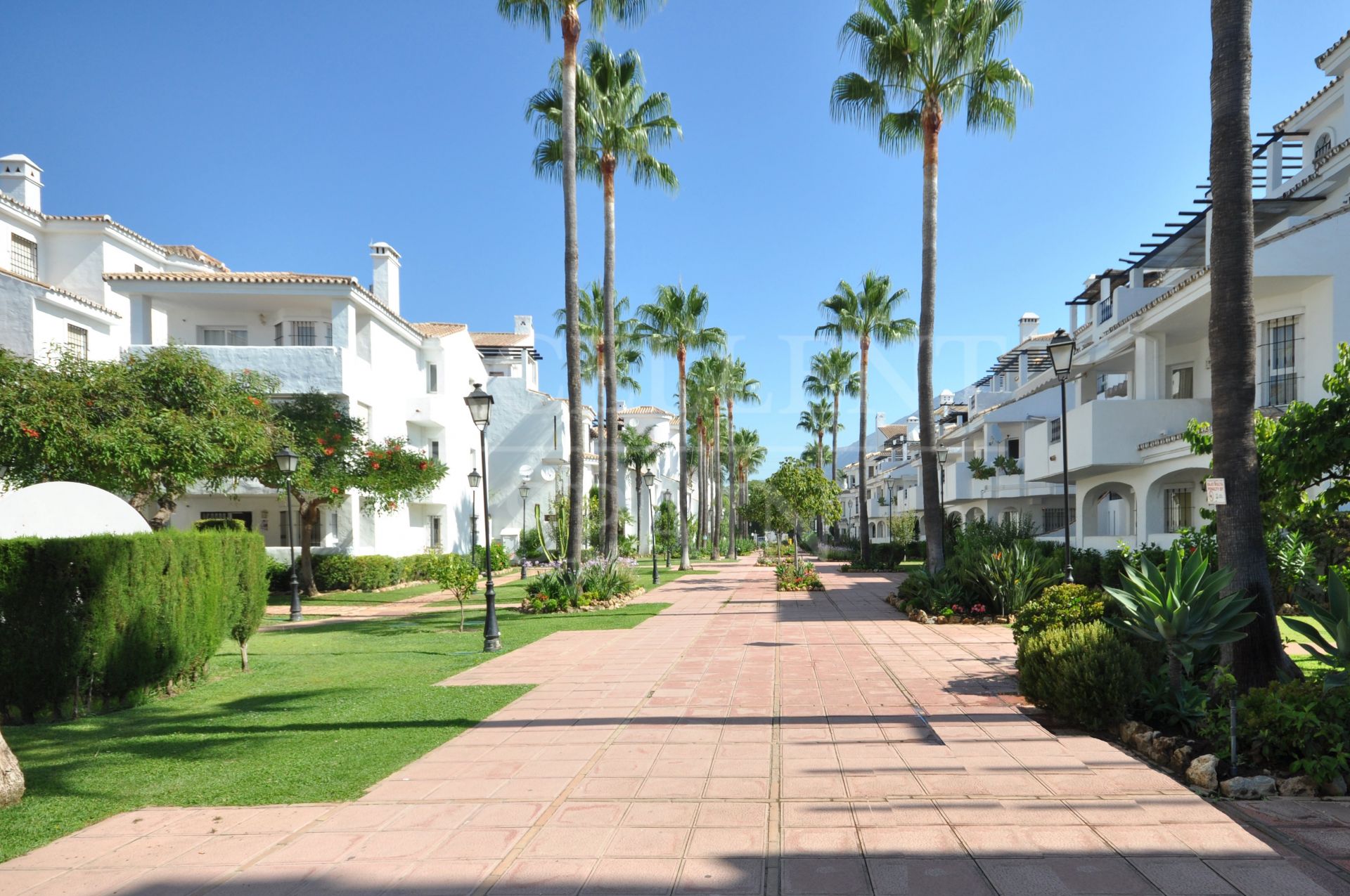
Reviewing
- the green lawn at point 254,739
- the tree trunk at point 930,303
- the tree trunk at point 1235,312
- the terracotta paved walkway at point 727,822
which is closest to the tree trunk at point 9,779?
the green lawn at point 254,739

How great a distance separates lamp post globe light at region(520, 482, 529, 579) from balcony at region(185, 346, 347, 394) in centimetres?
1010

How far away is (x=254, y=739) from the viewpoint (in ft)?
24.6

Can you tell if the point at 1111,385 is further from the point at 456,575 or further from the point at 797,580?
the point at 456,575

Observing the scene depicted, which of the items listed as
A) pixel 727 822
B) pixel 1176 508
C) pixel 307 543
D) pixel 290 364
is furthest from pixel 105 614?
pixel 1176 508

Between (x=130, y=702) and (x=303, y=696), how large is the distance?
6.08 ft

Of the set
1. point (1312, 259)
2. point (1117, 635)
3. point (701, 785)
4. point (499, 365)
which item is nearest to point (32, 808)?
point (701, 785)

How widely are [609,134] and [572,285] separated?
6519mm

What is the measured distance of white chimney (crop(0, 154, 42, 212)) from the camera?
31953mm

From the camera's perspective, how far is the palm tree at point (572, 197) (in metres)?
18.6

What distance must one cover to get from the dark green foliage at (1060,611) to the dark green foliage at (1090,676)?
0.89m

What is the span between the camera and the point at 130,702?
9.08 metres

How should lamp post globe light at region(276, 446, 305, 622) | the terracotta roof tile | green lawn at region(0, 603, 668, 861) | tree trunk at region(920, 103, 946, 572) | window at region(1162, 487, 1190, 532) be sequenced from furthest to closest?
the terracotta roof tile, window at region(1162, 487, 1190, 532), tree trunk at region(920, 103, 946, 572), lamp post globe light at region(276, 446, 305, 622), green lawn at region(0, 603, 668, 861)

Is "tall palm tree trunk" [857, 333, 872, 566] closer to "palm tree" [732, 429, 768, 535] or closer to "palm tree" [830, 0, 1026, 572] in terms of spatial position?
"palm tree" [830, 0, 1026, 572]

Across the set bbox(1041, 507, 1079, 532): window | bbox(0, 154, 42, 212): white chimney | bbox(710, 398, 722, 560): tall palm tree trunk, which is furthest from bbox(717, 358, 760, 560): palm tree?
bbox(0, 154, 42, 212): white chimney
